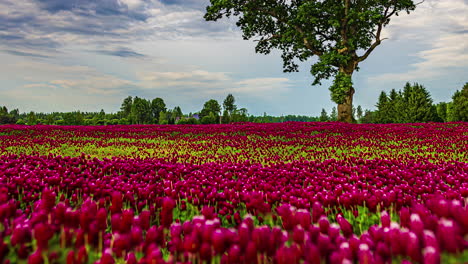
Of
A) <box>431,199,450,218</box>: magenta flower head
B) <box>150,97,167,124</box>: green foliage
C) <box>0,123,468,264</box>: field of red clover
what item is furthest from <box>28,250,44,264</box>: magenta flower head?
<box>150,97,167,124</box>: green foliage

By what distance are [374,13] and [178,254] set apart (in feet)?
103

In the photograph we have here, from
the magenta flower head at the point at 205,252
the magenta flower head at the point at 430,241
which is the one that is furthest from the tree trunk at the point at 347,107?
the magenta flower head at the point at 205,252

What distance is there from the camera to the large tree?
2942 centimetres

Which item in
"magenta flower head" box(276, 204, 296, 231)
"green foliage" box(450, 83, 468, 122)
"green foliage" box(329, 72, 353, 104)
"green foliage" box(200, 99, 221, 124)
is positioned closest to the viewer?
"magenta flower head" box(276, 204, 296, 231)

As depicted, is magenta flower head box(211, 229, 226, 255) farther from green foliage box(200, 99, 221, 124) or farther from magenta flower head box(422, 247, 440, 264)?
green foliage box(200, 99, 221, 124)

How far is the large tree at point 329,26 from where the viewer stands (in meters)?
29.4

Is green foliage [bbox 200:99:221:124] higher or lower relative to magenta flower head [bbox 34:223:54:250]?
higher

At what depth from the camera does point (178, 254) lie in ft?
8.10

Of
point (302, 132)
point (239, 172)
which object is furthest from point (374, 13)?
point (239, 172)

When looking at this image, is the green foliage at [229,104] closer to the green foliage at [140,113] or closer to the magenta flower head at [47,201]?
the green foliage at [140,113]

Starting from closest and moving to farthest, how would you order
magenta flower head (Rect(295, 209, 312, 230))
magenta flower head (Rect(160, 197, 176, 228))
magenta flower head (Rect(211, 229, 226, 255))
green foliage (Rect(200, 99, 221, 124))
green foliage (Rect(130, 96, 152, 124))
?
magenta flower head (Rect(211, 229, 226, 255)) < magenta flower head (Rect(295, 209, 312, 230)) < magenta flower head (Rect(160, 197, 176, 228)) < green foliage (Rect(130, 96, 152, 124)) < green foliage (Rect(200, 99, 221, 124))

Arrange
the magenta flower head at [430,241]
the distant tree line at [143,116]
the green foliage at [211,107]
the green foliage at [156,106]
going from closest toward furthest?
the magenta flower head at [430,241] → the distant tree line at [143,116] → the green foliage at [211,107] → the green foliage at [156,106]

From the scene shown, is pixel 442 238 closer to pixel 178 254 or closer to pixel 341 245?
pixel 341 245

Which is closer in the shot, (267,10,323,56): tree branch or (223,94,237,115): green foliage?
(267,10,323,56): tree branch
